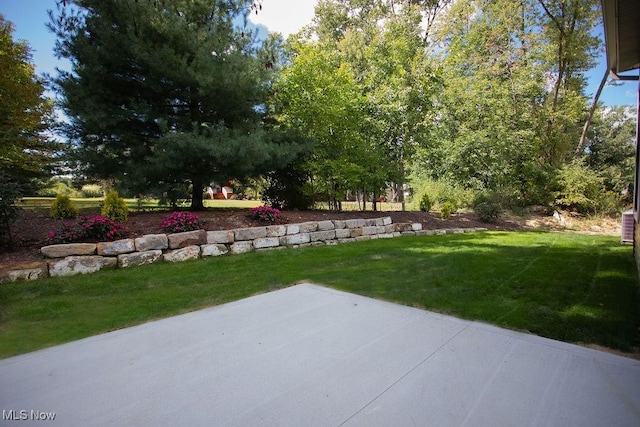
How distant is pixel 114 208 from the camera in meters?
5.23

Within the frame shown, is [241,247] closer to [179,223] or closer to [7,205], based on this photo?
[179,223]

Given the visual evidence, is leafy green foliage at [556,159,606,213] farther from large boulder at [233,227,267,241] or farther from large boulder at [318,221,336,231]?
large boulder at [233,227,267,241]

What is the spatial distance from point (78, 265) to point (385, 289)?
162 inches

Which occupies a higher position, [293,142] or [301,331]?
[293,142]

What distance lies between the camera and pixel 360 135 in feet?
28.5

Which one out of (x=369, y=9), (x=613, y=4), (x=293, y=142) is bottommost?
(x=293, y=142)

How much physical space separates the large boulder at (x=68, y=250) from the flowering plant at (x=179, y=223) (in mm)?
1091

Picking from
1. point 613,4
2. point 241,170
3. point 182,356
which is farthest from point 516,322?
point 241,170

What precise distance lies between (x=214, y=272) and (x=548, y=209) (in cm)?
1328

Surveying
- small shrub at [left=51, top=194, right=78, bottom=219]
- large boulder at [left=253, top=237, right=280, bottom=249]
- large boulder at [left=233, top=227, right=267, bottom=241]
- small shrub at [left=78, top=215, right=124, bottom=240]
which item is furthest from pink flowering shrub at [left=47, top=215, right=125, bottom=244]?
large boulder at [left=253, top=237, right=280, bottom=249]

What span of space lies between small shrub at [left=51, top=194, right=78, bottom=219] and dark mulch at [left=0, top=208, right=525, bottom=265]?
0.17m

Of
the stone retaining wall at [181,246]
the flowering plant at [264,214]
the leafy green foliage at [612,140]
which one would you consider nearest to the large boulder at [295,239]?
the stone retaining wall at [181,246]

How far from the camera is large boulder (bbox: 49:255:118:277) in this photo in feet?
13.1

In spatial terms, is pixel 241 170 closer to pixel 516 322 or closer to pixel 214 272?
pixel 214 272
